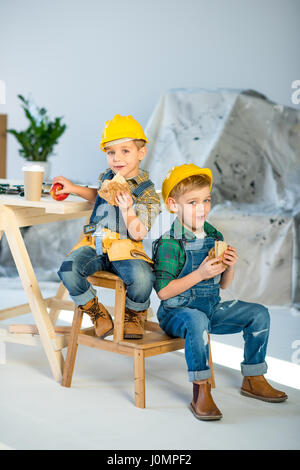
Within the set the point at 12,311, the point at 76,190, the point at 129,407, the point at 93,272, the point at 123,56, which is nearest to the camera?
the point at 129,407

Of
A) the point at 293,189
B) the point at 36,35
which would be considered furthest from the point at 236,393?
the point at 36,35

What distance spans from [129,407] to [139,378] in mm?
105

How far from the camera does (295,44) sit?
416 centimetres

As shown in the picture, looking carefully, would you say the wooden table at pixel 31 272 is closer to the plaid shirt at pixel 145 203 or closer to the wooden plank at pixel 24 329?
the wooden plank at pixel 24 329

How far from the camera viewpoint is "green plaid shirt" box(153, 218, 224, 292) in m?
2.12

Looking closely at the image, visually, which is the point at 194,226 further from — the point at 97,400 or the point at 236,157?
the point at 236,157

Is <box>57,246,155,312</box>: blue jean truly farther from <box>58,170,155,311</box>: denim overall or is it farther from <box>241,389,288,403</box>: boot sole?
<box>241,389,288,403</box>: boot sole

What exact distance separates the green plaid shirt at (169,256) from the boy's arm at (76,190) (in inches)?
15.2

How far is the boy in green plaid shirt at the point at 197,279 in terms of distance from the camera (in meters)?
2.09

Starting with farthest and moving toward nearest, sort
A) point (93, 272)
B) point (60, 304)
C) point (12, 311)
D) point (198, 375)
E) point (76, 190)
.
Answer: point (60, 304)
point (12, 311)
point (76, 190)
point (93, 272)
point (198, 375)

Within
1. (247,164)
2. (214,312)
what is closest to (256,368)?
(214,312)

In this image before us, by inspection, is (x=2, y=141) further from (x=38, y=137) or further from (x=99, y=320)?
(x=99, y=320)

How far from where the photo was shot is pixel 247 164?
155 inches

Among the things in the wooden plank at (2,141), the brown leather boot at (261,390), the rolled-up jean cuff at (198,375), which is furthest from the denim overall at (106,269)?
the wooden plank at (2,141)
